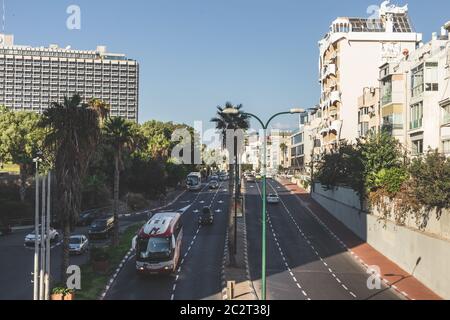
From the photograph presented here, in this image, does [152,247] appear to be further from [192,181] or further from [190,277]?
[192,181]

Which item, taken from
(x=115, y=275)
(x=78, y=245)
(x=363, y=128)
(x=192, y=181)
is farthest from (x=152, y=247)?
(x=192, y=181)

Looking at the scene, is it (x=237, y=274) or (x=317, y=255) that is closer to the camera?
(x=237, y=274)

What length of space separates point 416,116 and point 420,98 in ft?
9.10

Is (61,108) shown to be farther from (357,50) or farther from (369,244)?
(357,50)

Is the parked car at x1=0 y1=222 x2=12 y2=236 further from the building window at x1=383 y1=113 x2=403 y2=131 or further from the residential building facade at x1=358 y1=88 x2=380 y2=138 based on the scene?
the residential building facade at x1=358 y1=88 x2=380 y2=138

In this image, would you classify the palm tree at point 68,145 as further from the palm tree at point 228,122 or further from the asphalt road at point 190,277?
the palm tree at point 228,122

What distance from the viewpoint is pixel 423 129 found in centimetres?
5206

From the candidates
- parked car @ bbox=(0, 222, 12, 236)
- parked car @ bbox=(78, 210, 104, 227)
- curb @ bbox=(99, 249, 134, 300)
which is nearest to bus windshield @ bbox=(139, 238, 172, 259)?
curb @ bbox=(99, 249, 134, 300)

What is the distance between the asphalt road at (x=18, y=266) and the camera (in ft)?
103

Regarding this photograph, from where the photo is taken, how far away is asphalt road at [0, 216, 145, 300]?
3154cm

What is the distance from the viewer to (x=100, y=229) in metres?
52.5

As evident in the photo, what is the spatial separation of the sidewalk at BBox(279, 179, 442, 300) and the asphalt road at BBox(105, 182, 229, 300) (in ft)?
38.7

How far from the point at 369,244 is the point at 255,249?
455 inches

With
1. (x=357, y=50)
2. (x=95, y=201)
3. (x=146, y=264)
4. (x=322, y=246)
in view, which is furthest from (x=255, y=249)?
(x=357, y=50)
